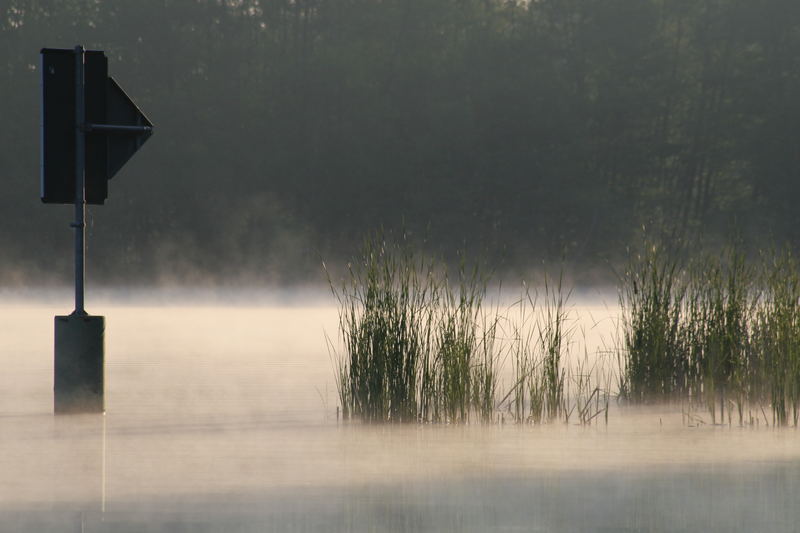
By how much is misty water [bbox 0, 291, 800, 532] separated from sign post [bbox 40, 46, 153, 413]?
0.69ft

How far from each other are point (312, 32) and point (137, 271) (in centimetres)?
820

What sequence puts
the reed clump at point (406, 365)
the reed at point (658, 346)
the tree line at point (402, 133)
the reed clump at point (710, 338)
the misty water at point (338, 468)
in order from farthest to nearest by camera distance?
the tree line at point (402, 133) → the reed at point (658, 346) → the reed clump at point (710, 338) → the reed clump at point (406, 365) → the misty water at point (338, 468)

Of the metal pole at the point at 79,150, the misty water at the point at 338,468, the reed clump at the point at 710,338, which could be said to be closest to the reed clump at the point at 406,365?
the misty water at the point at 338,468

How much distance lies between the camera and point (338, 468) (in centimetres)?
518

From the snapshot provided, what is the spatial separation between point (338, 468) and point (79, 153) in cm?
263

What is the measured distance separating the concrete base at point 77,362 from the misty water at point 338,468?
12 centimetres

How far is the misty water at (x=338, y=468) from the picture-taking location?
4.15 m

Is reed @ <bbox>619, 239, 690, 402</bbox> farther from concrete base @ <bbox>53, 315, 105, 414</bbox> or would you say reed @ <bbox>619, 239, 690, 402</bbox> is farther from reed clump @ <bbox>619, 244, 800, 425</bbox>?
concrete base @ <bbox>53, 315, 105, 414</bbox>

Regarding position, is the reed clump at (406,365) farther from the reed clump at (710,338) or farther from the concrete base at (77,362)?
the concrete base at (77,362)

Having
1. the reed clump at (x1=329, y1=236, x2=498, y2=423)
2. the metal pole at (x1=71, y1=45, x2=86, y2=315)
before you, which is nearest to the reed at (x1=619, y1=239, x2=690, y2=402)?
the reed clump at (x1=329, y1=236, x2=498, y2=423)

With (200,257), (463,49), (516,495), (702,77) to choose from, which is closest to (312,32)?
(463,49)

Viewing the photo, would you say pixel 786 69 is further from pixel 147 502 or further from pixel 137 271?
pixel 147 502

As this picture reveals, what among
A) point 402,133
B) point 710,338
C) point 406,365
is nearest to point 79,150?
point 406,365

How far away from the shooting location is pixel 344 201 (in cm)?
3288
